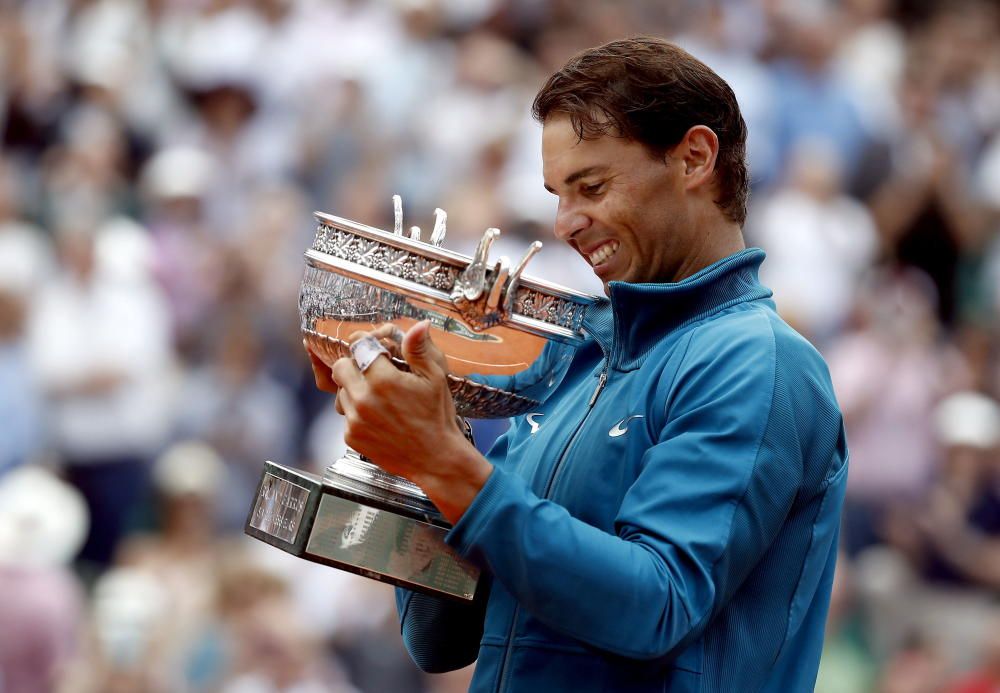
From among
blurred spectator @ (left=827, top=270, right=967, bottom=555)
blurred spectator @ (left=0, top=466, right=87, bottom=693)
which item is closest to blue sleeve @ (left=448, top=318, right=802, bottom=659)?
blurred spectator @ (left=0, top=466, right=87, bottom=693)

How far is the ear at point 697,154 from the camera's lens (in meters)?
1.94

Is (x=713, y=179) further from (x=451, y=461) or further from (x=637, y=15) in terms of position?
(x=637, y=15)

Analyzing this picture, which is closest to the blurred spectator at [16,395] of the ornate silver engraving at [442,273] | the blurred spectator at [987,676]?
the blurred spectator at [987,676]

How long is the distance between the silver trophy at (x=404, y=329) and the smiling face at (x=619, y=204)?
0.24ft

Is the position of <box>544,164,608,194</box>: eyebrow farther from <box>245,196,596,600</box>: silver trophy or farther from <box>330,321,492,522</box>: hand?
<box>330,321,492,522</box>: hand

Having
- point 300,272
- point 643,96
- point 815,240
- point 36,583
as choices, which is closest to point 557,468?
point 643,96

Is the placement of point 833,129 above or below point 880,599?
above

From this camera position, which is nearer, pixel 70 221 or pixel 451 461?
pixel 451 461

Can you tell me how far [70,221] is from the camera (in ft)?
22.5

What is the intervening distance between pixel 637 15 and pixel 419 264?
27.2ft

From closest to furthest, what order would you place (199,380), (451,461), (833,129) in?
(451,461), (199,380), (833,129)

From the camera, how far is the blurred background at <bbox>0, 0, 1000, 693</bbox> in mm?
5988

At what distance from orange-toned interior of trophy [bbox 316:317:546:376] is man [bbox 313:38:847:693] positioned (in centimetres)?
10

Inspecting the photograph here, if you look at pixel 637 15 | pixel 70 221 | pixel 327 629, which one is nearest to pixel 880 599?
pixel 327 629
